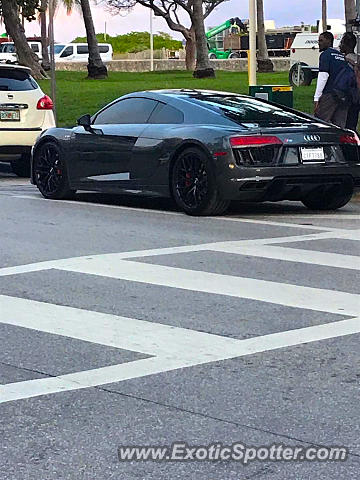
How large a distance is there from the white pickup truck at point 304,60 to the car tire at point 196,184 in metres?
25.4

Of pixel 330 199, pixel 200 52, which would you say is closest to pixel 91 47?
pixel 200 52

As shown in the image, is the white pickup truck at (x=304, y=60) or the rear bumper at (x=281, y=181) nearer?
the rear bumper at (x=281, y=181)

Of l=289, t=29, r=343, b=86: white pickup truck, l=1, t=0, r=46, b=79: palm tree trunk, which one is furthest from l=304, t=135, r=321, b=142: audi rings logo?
l=1, t=0, r=46, b=79: palm tree trunk

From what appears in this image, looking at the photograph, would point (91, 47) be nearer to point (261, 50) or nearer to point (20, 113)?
point (261, 50)

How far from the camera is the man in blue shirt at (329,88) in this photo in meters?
16.6

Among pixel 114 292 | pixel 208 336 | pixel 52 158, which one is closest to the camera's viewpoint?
pixel 208 336

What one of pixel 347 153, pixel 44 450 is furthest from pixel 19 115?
pixel 44 450

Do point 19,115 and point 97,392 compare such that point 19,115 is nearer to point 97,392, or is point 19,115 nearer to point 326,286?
point 326,286

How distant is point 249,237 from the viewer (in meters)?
11.1

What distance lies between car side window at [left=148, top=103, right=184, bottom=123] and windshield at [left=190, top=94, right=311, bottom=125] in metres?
0.31

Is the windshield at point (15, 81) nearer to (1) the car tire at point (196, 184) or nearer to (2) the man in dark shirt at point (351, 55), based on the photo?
(2) the man in dark shirt at point (351, 55)

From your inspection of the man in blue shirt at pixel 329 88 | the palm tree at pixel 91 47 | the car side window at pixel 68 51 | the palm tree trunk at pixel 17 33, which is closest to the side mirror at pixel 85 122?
the man in blue shirt at pixel 329 88

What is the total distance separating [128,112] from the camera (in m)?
14.0

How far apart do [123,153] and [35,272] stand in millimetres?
4586
